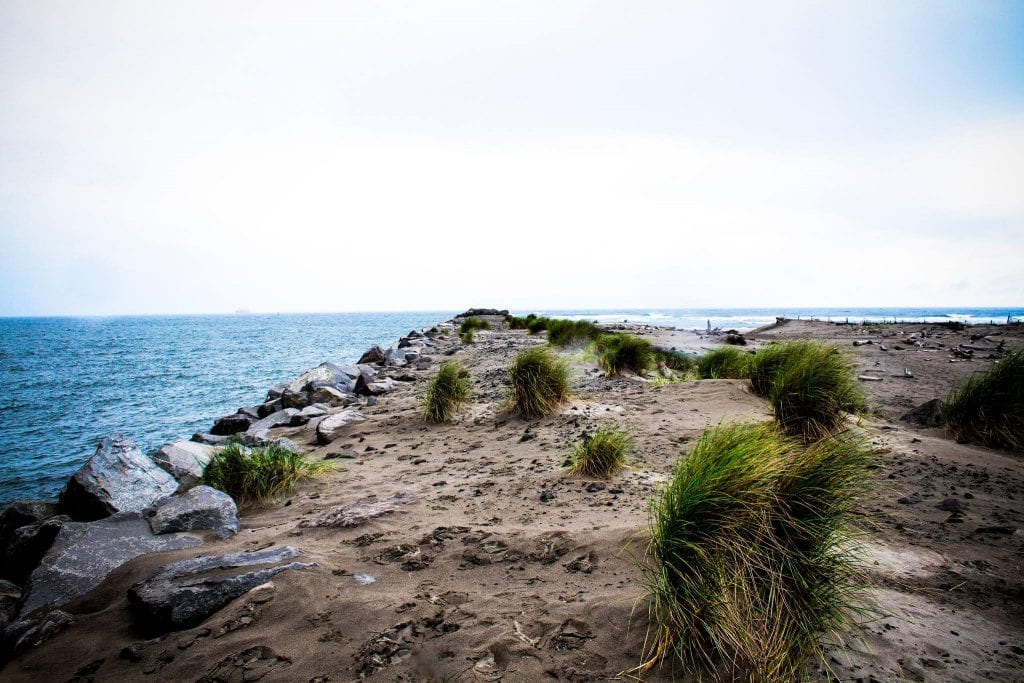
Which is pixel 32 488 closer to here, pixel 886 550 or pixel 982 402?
pixel 886 550

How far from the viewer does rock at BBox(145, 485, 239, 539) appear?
13.5ft

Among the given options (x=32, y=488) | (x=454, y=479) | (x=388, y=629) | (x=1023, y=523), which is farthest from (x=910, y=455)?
(x=32, y=488)

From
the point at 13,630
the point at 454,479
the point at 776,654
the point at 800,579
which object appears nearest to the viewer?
the point at 776,654

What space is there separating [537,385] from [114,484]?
5.52m

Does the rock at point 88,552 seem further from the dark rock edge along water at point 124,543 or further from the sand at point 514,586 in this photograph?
the sand at point 514,586

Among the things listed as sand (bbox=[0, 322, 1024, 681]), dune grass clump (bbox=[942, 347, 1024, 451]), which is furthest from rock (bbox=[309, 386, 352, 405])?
dune grass clump (bbox=[942, 347, 1024, 451])

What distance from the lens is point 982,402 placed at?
6012 millimetres

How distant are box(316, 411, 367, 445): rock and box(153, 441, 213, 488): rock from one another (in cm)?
153

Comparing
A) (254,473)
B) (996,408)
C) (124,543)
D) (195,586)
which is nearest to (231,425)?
(254,473)

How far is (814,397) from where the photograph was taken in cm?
598

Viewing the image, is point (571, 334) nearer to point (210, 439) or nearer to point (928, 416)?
point (928, 416)

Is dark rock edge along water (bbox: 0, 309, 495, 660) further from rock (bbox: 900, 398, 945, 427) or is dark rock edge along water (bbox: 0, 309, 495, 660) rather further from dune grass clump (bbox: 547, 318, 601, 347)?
dune grass clump (bbox: 547, 318, 601, 347)

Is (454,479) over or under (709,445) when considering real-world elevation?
under

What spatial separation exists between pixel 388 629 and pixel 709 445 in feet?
7.67
